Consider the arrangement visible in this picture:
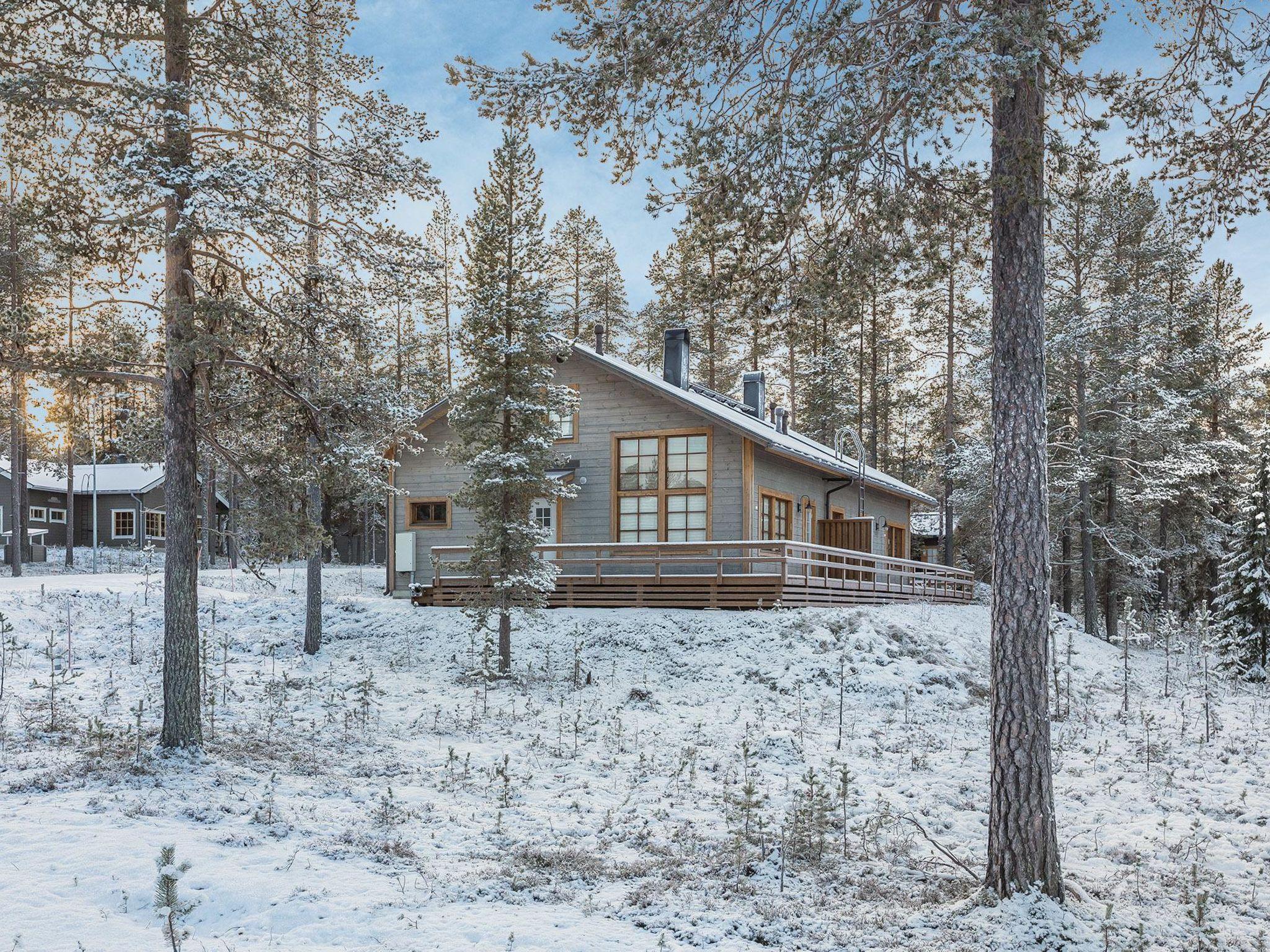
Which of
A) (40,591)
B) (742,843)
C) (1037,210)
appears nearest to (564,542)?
(40,591)

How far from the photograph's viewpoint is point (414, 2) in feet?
46.2

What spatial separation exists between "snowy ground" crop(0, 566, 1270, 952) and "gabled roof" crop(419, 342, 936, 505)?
525cm

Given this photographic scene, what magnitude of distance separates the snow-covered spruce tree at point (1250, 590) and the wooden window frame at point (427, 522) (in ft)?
60.3

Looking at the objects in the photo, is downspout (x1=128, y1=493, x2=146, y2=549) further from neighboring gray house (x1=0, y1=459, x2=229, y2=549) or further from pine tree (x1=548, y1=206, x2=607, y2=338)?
pine tree (x1=548, y1=206, x2=607, y2=338)

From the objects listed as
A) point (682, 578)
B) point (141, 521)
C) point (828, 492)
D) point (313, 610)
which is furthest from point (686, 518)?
point (141, 521)

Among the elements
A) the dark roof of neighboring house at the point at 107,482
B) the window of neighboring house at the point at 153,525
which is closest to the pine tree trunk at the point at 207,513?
the dark roof of neighboring house at the point at 107,482

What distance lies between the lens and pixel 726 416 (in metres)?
20.7

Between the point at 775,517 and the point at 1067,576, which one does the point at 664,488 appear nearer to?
the point at 775,517

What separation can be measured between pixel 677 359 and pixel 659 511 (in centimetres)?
464

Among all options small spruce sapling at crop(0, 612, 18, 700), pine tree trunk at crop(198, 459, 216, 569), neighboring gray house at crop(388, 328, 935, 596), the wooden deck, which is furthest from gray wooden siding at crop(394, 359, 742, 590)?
small spruce sapling at crop(0, 612, 18, 700)

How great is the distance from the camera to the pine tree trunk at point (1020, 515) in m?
6.12

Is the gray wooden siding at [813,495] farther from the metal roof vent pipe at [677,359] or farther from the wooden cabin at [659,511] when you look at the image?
the metal roof vent pipe at [677,359]

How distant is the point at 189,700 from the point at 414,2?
1096cm

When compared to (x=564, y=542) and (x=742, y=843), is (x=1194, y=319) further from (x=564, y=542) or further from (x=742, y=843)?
(x=742, y=843)
